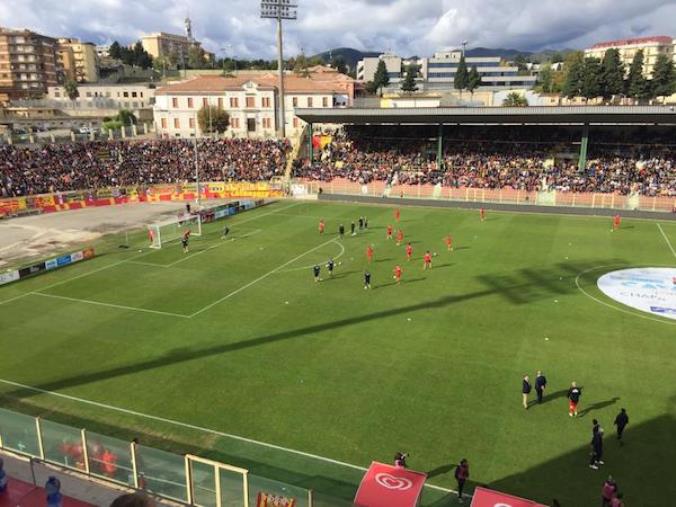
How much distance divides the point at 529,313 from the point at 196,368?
1614 centimetres

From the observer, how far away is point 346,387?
20172 millimetres

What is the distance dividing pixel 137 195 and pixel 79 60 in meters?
138

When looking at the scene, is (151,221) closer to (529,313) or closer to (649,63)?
(529,313)

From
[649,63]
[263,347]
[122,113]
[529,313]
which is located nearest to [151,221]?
[263,347]

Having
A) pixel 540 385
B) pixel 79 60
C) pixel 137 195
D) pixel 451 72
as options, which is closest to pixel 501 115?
pixel 137 195

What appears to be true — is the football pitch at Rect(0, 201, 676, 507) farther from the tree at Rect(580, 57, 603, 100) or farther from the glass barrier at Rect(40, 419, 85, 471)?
the tree at Rect(580, 57, 603, 100)

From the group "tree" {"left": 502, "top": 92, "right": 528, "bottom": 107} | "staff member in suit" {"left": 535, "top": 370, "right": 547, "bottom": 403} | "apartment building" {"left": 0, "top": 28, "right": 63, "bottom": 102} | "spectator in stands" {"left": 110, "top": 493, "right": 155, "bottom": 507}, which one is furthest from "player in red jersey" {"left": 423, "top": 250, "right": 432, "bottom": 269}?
"apartment building" {"left": 0, "top": 28, "right": 63, "bottom": 102}

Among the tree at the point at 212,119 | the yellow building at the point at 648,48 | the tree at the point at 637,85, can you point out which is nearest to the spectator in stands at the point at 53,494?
the tree at the point at 212,119

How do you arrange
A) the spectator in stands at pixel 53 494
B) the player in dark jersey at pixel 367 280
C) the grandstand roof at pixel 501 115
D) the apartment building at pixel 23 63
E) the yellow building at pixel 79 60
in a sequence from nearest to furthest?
the spectator in stands at pixel 53 494
the player in dark jersey at pixel 367 280
the grandstand roof at pixel 501 115
the apartment building at pixel 23 63
the yellow building at pixel 79 60

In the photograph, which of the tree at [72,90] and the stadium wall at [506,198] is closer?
the stadium wall at [506,198]

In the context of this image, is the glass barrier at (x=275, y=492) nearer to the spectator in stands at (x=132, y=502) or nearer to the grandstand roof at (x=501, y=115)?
the spectator in stands at (x=132, y=502)

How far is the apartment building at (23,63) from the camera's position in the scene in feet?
464

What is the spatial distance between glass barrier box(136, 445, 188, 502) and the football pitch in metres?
2.89

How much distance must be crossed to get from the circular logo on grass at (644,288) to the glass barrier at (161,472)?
78.4 ft
